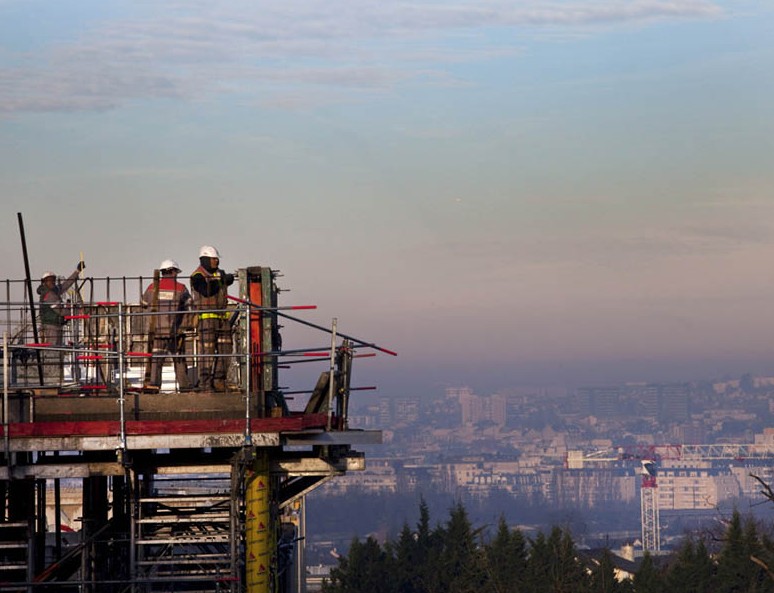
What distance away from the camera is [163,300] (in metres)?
16.5

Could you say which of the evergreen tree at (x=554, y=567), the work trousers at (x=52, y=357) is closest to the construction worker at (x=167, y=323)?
the work trousers at (x=52, y=357)

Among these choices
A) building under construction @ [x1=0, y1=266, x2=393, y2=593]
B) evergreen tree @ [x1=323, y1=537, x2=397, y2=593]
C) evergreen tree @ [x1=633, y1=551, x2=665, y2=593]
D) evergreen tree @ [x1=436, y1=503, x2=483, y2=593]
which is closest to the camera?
building under construction @ [x1=0, y1=266, x2=393, y2=593]

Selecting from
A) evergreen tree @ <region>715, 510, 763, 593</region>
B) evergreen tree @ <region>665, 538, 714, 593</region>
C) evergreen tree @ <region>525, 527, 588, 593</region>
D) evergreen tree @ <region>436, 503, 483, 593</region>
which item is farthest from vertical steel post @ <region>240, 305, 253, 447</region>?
evergreen tree @ <region>436, 503, 483, 593</region>

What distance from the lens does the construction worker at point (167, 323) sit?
15609mm

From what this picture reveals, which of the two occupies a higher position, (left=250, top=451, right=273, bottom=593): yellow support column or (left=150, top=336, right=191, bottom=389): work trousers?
(left=150, top=336, right=191, bottom=389): work trousers

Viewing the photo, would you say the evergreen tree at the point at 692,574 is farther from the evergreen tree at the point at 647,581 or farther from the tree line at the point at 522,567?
the evergreen tree at the point at 647,581

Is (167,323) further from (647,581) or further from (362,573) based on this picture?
(362,573)

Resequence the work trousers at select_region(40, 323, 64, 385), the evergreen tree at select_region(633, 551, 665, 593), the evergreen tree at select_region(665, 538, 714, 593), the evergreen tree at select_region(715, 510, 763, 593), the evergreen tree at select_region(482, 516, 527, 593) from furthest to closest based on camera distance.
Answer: the evergreen tree at select_region(482, 516, 527, 593), the evergreen tree at select_region(665, 538, 714, 593), the evergreen tree at select_region(715, 510, 763, 593), the evergreen tree at select_region(633, 551, 665, 593), the work trousers at select_region(40, 323, 64, 385)

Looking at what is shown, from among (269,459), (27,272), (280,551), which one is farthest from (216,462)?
(27,272)

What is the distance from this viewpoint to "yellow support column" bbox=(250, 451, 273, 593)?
46.3ft

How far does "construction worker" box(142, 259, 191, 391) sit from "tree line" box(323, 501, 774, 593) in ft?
119

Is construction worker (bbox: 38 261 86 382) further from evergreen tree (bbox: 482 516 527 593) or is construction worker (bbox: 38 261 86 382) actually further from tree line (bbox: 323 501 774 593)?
evergreen tree (bbox: 482 516 527 593)

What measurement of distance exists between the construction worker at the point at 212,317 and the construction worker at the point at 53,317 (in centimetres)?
194

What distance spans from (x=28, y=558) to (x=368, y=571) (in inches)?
2401
